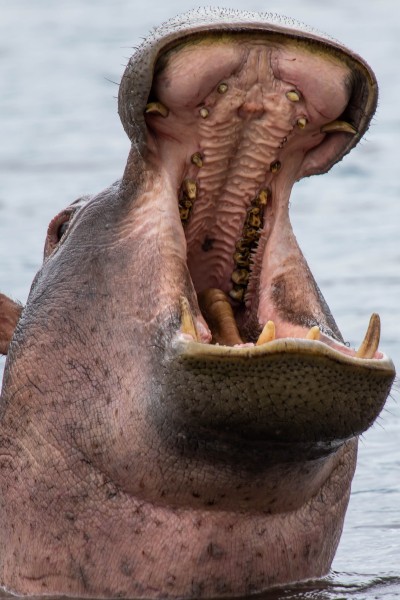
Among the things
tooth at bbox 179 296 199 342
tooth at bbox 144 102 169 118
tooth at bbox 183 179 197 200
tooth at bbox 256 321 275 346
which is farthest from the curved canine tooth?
tooth at bbox 144 102 169 118

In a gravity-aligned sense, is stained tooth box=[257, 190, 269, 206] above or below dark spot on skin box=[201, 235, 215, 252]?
above

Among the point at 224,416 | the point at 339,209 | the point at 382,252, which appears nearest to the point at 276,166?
the point at 224,416

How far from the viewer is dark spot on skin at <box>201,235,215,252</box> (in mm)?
6426

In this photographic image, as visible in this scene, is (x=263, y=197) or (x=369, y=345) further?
(x=263, y=197)

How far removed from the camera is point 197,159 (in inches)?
244

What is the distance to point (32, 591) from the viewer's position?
652 cm

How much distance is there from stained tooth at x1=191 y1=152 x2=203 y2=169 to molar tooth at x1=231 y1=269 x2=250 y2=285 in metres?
0.45

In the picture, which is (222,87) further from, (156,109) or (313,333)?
(313,333)

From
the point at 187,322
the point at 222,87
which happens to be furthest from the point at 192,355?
the point at 222,87

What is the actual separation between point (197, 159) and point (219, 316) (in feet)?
1.86

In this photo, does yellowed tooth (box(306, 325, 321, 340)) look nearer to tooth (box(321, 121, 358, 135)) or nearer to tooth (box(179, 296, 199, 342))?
tooth (box(179, 296, 199, 342))

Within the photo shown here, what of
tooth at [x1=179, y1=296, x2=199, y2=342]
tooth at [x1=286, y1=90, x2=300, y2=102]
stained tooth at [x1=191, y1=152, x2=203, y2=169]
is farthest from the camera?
stained tooth at [x1=191, y1=152, x2=203, y2=169]

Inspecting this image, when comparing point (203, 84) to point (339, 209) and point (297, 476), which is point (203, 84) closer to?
point (297, 476)

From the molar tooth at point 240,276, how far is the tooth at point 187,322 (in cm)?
59
